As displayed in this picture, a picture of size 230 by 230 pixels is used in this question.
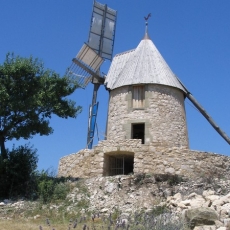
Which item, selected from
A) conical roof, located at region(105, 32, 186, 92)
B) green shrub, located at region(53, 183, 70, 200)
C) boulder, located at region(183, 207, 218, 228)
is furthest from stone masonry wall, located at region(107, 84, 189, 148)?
boulder, located at region(183, 207, 218, 228)

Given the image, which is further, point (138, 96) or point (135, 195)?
point (138, 96)

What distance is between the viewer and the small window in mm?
17078

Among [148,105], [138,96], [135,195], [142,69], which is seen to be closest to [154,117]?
[148,105]

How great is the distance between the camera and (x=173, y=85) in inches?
693

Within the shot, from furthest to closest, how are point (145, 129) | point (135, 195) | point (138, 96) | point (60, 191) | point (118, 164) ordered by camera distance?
point (138, 96) → point (118, 164) → point (145, 129) → point (60, 191) → point (135, 195)

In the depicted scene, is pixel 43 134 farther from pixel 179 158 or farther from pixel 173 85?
pixel 173 85

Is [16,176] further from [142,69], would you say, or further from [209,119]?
[209,119]

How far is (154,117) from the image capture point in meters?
16.6

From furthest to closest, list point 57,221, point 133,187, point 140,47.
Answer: point 140,47 < point 133,187 < point 57,221

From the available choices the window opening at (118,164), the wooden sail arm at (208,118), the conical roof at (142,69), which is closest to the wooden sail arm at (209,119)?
the wooden sail arm at (208,118)

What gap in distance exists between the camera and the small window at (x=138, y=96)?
17078 mm

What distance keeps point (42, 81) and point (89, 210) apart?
218 inches

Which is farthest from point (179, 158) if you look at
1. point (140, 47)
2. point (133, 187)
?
point (140, 47)

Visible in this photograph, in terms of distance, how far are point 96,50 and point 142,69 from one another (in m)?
4.80
